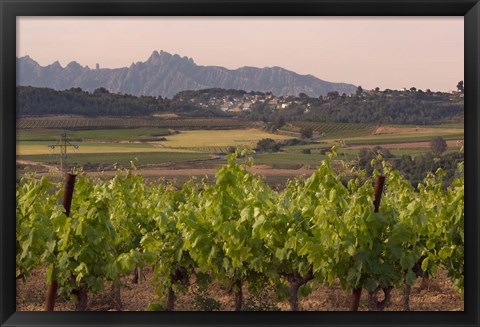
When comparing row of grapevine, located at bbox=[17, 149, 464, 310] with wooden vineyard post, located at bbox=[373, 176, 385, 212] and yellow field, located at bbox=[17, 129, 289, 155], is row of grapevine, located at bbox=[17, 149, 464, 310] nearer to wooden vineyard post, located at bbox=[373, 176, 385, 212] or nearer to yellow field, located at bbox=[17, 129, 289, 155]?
wooden vineyard post, located at bbox=[373, 176, 385, 212]

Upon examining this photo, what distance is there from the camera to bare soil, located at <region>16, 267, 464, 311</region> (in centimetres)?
590

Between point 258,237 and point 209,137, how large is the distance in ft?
9.65

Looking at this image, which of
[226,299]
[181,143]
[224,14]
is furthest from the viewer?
[181,143]

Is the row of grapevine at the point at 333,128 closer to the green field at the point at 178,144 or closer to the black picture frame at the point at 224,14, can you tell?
the green field at the point at 178,144

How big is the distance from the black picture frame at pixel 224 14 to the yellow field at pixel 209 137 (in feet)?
12.1

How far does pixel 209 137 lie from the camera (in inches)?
279

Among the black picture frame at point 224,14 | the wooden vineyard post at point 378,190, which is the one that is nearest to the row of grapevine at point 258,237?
the wooden vineyard post at point 378,190

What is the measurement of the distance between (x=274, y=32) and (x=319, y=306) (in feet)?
7.93

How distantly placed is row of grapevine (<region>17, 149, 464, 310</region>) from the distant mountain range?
1.28 meters

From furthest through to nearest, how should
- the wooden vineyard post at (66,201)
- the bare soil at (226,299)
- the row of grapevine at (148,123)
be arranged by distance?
1. the row of grapevine at (148,123)
2. the bare soil at (226,299)
3. the wooden vineyard post at (66,201)

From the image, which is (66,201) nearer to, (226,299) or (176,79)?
(226,299)

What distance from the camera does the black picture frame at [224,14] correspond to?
2.88 meters

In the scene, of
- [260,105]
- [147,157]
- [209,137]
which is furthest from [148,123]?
[260,105]
